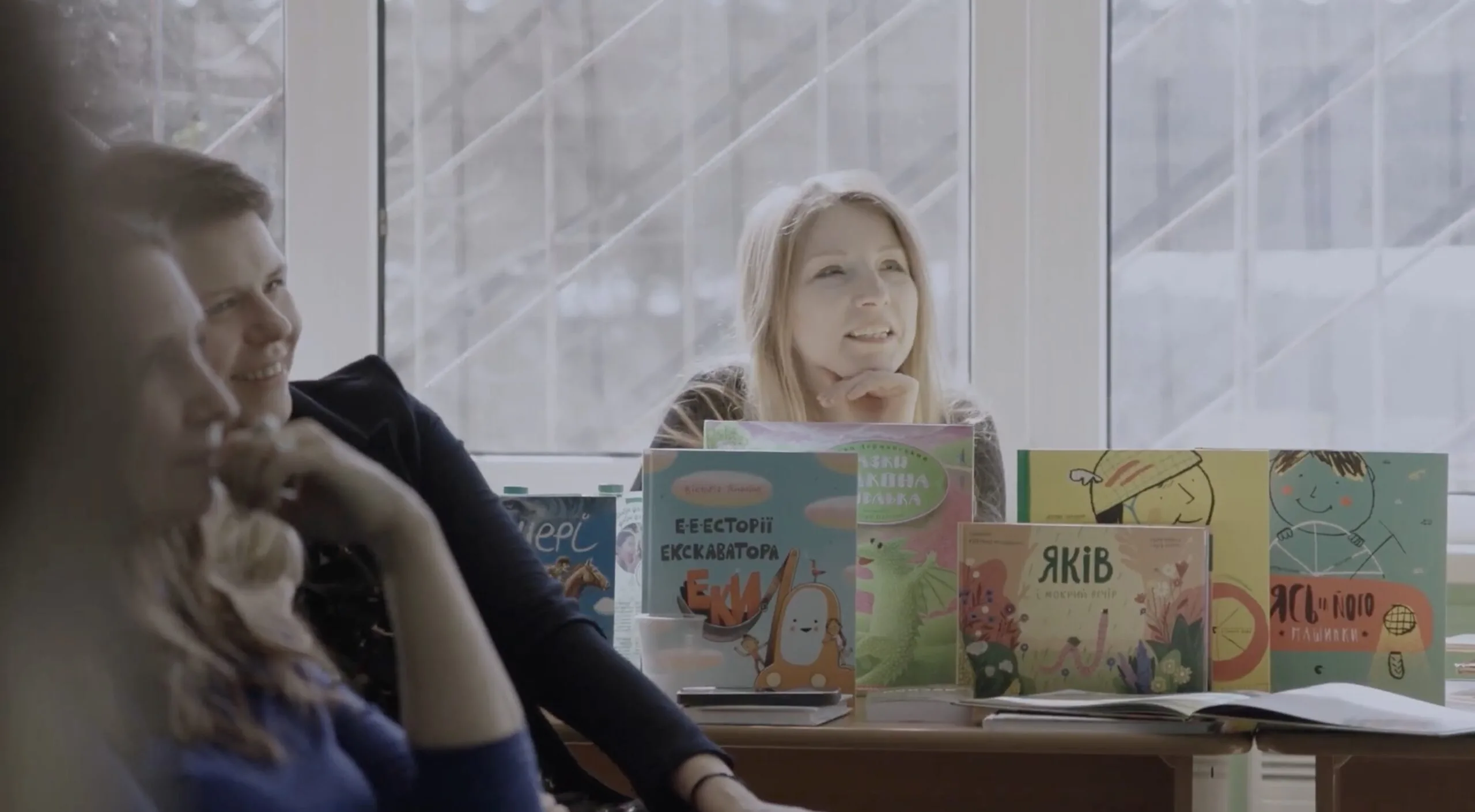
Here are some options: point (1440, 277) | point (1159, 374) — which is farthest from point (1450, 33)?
point (1159, 374)

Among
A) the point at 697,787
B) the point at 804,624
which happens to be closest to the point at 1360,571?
the point at 804,624

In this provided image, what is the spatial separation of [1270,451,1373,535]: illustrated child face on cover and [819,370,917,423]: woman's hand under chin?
431 millimetres

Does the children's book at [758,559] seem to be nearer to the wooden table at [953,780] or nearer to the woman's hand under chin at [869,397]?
the wooden table at [953,780]

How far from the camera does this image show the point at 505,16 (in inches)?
86.3

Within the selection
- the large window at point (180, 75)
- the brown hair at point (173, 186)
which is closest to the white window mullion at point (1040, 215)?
the large window at point (180, 75)

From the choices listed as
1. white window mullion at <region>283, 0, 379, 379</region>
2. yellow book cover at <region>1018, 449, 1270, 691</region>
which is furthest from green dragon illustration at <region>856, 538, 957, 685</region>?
white window mullion at <region>283, 0, 379, 379</region>

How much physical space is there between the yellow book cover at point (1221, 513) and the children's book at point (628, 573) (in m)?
0.40

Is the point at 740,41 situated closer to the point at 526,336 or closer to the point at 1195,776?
the point at 526,336

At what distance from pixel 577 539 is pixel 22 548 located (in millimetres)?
948

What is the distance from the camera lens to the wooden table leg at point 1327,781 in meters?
1.21

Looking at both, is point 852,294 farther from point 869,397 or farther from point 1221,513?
point 1221,513

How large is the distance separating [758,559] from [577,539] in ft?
0.49

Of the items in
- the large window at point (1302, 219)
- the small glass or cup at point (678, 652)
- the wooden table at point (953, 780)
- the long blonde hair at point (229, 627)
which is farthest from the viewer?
the large window at point (1302, 219)

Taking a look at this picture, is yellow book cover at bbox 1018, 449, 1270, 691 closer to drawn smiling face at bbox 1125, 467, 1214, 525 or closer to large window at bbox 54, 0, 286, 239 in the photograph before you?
drawn smiling face at bbox 1125, 467, 1214, 525
